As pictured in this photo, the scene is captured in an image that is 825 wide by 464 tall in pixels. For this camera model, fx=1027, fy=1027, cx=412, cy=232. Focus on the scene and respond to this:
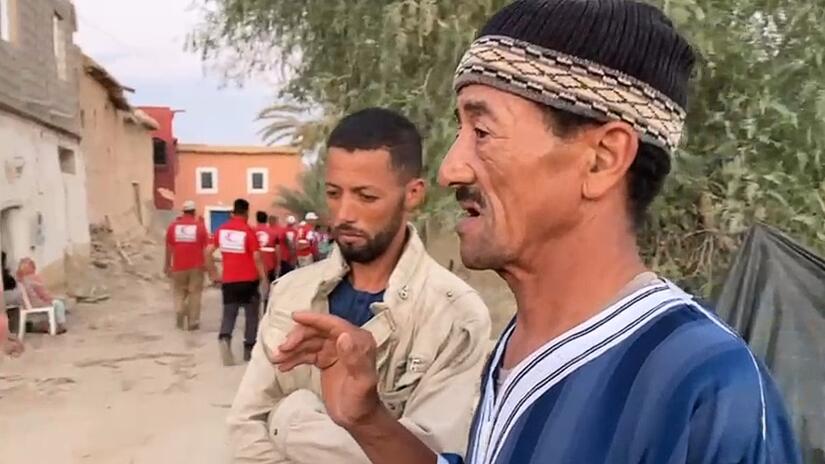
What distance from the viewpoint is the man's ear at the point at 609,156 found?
46.0 inches

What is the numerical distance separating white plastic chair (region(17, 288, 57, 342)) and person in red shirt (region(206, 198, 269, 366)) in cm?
301

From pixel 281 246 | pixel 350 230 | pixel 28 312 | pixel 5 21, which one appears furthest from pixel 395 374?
pixel 5 21

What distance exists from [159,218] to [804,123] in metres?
25.6

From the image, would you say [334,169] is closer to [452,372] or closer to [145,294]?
[452,372]

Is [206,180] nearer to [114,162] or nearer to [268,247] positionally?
[114,162]

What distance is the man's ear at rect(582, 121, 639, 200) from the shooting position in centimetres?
117

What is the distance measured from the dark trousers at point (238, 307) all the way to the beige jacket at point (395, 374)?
7.70 meters

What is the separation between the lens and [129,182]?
84.1 feet

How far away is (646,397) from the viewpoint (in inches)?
41.0

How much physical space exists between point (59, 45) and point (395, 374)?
18.0 m

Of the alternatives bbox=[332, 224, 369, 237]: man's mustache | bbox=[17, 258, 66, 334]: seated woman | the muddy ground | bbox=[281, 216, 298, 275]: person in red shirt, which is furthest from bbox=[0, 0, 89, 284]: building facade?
bbox=[332, 224, 369, 237]: man's mustache

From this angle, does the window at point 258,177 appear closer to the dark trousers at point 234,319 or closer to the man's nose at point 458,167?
the dark trousers at point 234,319

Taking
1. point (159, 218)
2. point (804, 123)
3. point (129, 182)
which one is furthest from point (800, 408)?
point (159, 218)

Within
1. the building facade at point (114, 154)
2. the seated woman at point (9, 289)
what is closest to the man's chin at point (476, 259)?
the seated woman at point (9, 289)
